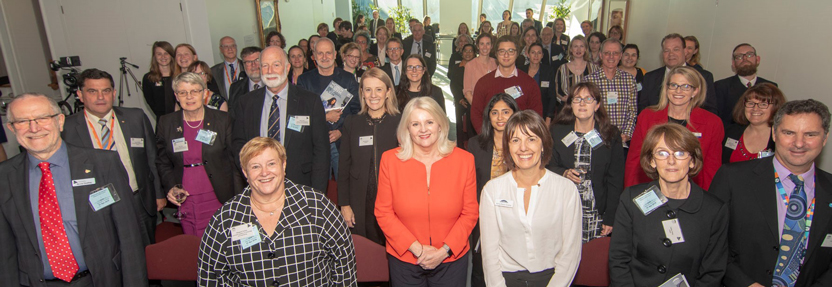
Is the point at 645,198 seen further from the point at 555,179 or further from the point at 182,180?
the point at 182,180

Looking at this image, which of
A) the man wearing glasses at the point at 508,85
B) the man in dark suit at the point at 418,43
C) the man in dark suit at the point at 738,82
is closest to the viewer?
the man in dark suit at the point at 738,82

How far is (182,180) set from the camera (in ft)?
9.99

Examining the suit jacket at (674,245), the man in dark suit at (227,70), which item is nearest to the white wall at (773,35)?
the suit jacket at (674,245)

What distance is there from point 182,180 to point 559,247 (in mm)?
2534

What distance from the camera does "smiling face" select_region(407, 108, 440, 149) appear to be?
88.0 inches

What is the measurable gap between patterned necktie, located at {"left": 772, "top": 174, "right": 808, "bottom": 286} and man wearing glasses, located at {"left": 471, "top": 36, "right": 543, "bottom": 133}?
2.24 m

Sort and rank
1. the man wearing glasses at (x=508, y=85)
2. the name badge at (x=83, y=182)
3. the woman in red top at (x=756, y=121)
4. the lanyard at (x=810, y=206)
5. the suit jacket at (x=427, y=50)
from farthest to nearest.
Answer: the suit jacket at (x=427, y=50) → the man wearing glasses at (x=508, y=85) → the woman in red top at (x=756, y=121) → the name badge at (x=83, y=182) → the lanyard at (x=810, y=206)

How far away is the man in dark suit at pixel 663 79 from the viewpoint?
3.83 m

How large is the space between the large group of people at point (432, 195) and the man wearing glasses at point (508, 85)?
1.22 meters

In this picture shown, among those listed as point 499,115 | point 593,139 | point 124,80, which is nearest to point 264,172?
point 499,115

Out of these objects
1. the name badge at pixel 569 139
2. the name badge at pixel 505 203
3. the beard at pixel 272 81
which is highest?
the beard at pixel 272 81

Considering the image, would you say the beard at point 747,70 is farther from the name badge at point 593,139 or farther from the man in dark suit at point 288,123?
the man in dark suit at point 288,123

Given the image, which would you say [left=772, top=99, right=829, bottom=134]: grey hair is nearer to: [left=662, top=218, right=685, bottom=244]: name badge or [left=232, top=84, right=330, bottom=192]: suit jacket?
[left=662, top=218, right=685, bottom=244]: name badge

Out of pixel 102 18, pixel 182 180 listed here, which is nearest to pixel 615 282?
pixel 182 180
